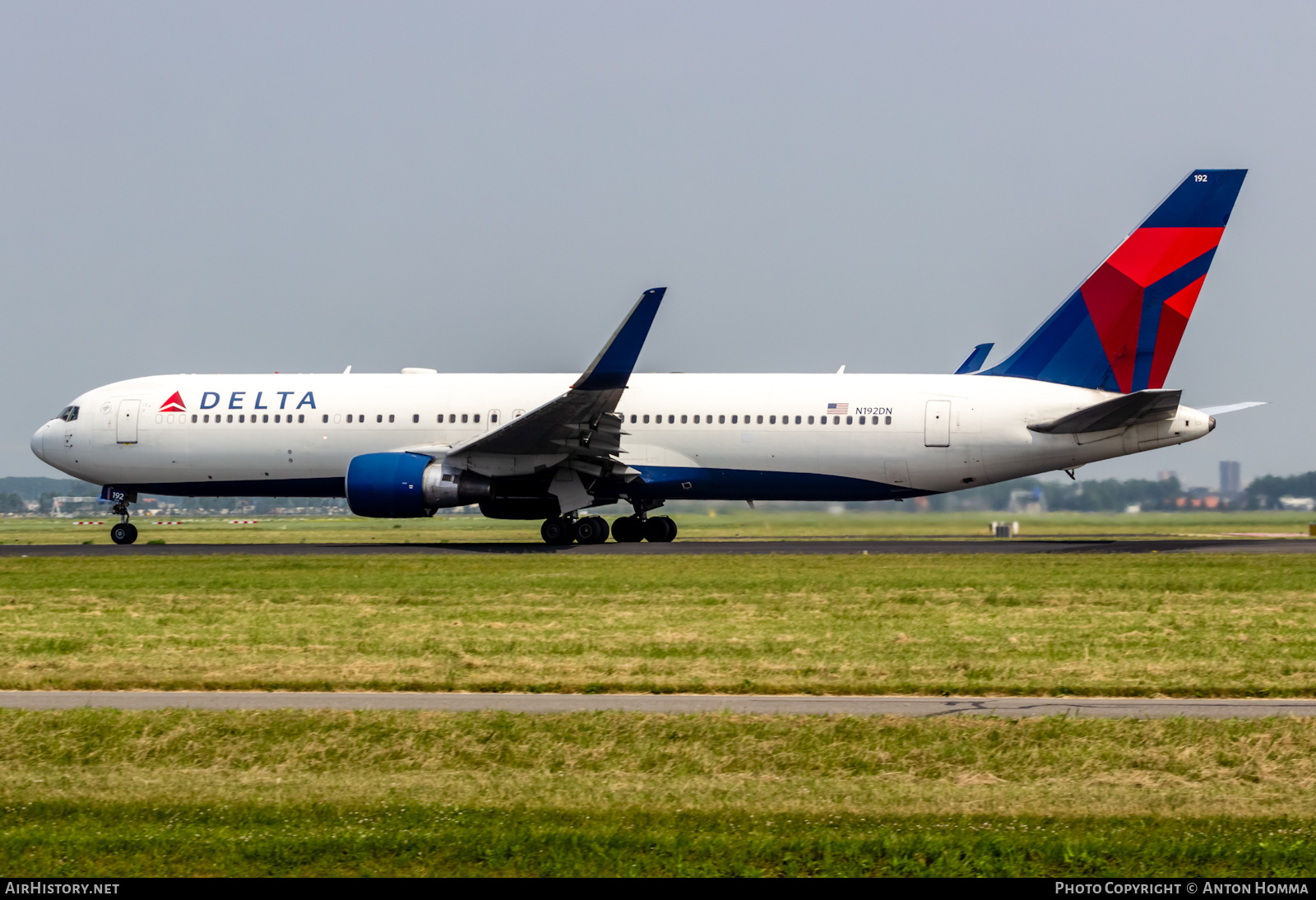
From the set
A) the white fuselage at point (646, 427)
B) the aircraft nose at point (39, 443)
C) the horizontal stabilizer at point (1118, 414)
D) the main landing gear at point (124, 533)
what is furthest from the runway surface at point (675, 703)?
the aircraft nose at point (39, 443)

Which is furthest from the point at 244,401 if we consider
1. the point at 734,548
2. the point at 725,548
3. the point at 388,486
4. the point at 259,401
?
the point at 734,548

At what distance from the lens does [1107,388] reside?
3159 cm

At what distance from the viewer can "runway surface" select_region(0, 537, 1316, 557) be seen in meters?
29.6

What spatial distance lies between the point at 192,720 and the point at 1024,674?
7.96 m

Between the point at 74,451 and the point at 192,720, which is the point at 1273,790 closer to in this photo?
the point at 192,720

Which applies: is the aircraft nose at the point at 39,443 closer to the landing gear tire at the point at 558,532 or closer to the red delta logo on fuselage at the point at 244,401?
the red delta logo on fuselage at the point at 244,401

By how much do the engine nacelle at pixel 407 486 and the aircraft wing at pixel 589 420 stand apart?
0.67 metres

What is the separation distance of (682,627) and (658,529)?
60.2ft

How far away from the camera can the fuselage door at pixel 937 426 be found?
1257 inches

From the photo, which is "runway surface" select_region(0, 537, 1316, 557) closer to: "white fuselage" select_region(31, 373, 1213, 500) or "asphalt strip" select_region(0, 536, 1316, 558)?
"asphalt strip" select_region(0, 536, 1316, 558)

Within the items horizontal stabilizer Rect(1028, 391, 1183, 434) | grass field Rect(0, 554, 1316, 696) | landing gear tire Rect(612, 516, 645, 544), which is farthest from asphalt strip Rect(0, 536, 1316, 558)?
grass field Rect(0, 554, 1316, 696)

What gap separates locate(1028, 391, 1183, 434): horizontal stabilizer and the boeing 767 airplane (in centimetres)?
7

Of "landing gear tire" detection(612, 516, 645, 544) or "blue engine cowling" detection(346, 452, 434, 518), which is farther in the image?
"landing gear tire" detection(612, 516, 645, 544)

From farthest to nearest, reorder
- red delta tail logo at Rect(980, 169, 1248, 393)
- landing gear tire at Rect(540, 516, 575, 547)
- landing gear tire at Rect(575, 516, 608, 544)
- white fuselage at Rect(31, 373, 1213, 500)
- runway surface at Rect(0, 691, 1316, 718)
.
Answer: landing gear tire at Rect(575, 516, 608, 544)
landing gear tire at Rect(540, 516, 575, 547)
white fuselage at Rect(31, 373, 1213, 500)
red delta tail logo at Rect(980, 169, 1248, 393)
runway surface at Rect(0, 691, 1316, 718)
